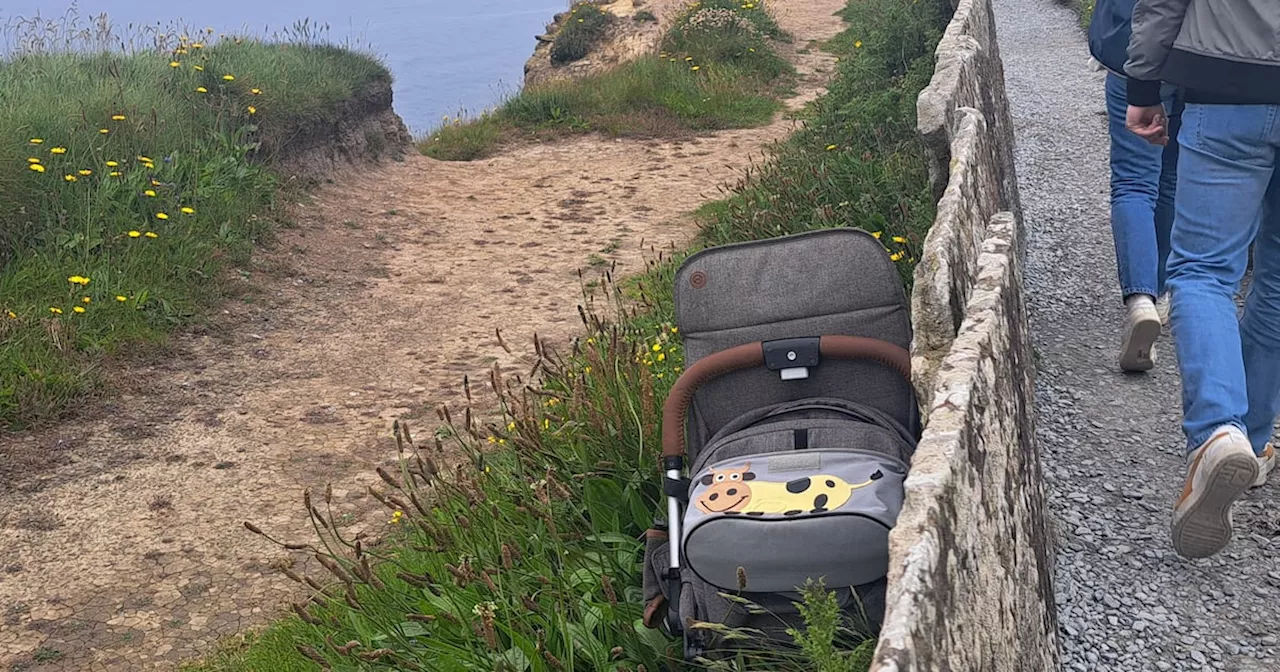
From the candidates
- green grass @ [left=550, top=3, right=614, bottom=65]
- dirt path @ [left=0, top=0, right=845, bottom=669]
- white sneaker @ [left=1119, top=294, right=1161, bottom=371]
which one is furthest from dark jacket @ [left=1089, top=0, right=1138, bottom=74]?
green grass @ [left=550, top=3, right=614, bottom=65]

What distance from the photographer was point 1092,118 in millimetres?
9617

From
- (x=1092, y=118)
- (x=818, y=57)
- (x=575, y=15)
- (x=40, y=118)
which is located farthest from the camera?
(x=575, y=15)

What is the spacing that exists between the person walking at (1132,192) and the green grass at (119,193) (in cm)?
531

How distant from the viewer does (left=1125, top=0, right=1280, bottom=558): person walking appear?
304cm

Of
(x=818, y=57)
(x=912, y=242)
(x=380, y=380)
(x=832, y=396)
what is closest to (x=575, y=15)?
(x=818, y=57)

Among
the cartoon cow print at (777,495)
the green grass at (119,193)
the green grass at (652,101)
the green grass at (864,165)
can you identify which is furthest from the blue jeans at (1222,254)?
the green grass at (652,101)

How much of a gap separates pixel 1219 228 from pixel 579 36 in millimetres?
15766

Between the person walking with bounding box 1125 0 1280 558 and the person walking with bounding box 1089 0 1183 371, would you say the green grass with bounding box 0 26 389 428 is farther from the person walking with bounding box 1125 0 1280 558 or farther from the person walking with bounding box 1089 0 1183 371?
the person walking with bounding box 1125 0 1280 558

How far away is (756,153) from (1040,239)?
585 centimetres

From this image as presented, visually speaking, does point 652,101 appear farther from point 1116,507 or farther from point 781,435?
point 781,435

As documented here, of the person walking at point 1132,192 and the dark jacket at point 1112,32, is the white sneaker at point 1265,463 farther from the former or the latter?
the dark jacket at point 1112,32

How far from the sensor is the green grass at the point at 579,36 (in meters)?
18.1

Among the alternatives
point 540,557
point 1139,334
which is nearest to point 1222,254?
point 1139,334

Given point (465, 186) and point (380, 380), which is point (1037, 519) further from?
point (465, 186)
